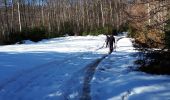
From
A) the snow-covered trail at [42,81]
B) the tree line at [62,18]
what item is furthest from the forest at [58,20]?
the snow-covered trail at [42,81]

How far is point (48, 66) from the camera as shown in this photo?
19484 millimetres

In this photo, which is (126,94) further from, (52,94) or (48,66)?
(48,66)

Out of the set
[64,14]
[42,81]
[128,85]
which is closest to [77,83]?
[42,81]

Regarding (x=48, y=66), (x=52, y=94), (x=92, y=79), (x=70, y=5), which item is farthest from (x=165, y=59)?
(x=70, y=5)

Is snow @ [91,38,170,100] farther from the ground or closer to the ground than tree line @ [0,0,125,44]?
closer to the ground

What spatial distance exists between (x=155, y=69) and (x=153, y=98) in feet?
15.4

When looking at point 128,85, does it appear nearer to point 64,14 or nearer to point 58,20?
point 58,20

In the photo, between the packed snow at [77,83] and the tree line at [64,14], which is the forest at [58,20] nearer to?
the tree line at [64,14]

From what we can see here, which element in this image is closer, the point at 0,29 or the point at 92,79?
the point at 92,79

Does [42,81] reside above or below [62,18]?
below

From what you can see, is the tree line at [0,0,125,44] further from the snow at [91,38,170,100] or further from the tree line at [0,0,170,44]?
the snow at [91,38,170,100]

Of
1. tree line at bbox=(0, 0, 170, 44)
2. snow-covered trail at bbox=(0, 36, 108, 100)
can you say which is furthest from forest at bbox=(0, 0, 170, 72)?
snow-covered trail at bbox=(0, 36, 108, 100)

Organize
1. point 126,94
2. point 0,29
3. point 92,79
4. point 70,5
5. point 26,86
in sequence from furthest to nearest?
point 70,5 < point 0,29 < point 92,79 < point 26,86 < point 126,94

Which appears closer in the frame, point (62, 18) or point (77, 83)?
point (77, 83)
